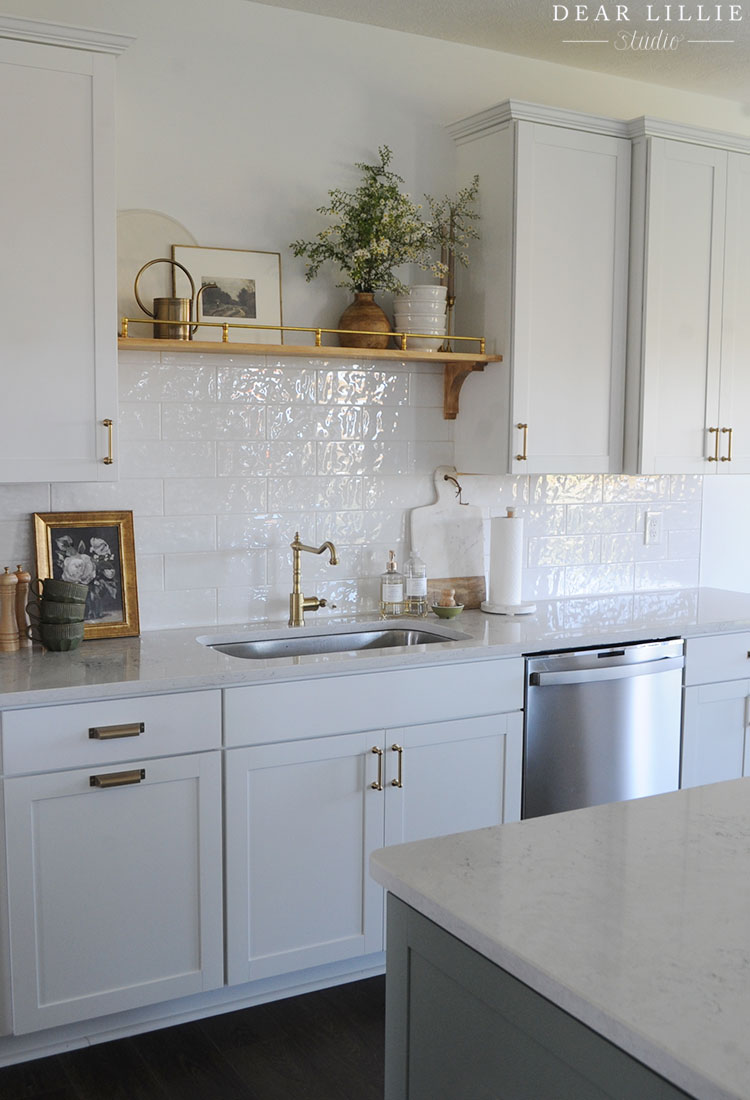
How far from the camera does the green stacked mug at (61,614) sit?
2758 millimetres

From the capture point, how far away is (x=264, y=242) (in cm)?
324

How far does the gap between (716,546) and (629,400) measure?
3.35 ft

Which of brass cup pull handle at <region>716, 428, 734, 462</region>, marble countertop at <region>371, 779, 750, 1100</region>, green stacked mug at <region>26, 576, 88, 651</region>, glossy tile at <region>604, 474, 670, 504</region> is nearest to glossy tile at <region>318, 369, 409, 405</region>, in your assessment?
glossy tile at <region>604, 474, 670, 504</region>

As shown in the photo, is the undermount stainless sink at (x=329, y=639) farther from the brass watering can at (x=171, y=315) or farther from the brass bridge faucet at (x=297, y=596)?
the brass watering can at (x=171, y=315)

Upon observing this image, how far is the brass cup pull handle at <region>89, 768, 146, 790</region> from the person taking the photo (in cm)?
245

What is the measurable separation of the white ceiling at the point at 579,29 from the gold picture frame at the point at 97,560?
1.65 metres

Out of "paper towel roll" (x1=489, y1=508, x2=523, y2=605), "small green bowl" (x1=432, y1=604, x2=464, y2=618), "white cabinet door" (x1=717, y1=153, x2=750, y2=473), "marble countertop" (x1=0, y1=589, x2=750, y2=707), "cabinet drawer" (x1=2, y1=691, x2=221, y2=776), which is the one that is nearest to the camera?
"cabinet drawer" (x1=2, y1=691, x2=221, y2=776)

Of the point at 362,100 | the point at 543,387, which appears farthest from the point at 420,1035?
the point at 362,100

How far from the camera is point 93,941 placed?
8.18 feet

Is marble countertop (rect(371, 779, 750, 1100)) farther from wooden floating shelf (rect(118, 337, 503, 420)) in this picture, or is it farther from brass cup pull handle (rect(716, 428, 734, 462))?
brass cup pull handle (rect(716, 428, 734, 462))

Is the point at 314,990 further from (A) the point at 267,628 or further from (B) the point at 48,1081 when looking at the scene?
(A) the point at 267,628

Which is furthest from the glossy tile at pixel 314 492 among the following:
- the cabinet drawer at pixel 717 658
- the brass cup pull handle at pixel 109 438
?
the cabinet drawer at pixel 717 658

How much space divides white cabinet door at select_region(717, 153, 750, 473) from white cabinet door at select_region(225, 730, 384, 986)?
1.79m

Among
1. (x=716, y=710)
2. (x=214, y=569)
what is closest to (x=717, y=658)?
(x=716, y=710)
